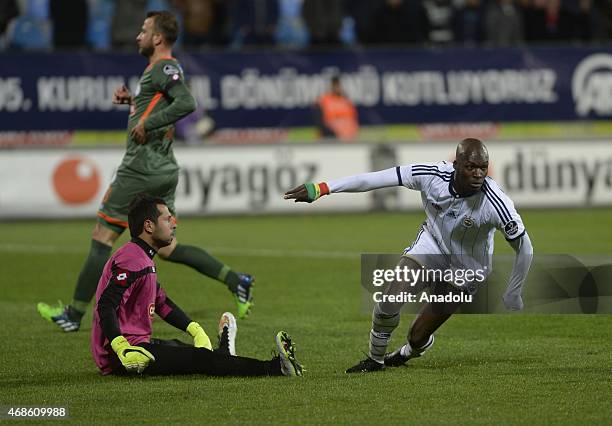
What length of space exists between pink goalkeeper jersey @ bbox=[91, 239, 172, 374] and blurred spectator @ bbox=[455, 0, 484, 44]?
17411 mm

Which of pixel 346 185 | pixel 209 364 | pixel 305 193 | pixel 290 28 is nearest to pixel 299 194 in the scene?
pixel 305 193

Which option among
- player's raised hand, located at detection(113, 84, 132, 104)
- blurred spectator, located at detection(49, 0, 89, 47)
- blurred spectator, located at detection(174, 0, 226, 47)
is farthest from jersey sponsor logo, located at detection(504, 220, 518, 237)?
blurred spectator, located at detection(174, 0, 226, 47)

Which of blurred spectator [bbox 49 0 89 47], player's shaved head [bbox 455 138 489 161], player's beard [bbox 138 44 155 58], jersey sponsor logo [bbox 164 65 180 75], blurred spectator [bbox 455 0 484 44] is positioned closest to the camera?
player's shaved head [bbox 455 138 489 161]

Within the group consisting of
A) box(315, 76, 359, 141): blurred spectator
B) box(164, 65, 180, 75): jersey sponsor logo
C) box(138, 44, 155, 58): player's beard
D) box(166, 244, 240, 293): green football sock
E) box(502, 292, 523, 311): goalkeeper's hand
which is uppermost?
box(138, 44, 155, 58): player's beard

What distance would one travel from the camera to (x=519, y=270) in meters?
7.45

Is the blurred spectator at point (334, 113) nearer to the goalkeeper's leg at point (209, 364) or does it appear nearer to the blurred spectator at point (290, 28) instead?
the blurred spectator at point (290, 28)

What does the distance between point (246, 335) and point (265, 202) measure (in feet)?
32.1

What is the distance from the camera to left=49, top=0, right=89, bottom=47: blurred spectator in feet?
71.7

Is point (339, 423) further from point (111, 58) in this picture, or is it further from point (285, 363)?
point (111, 58)

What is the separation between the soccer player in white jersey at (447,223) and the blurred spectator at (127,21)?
15008 mm

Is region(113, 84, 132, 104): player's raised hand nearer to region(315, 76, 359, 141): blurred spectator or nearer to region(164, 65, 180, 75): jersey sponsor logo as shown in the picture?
region(164, 65, 180, 75): jersey sponsor logo

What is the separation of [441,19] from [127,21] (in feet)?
21.3

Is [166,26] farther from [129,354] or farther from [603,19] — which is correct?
[603,19]

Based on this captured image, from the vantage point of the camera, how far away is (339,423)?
6.40 metres
